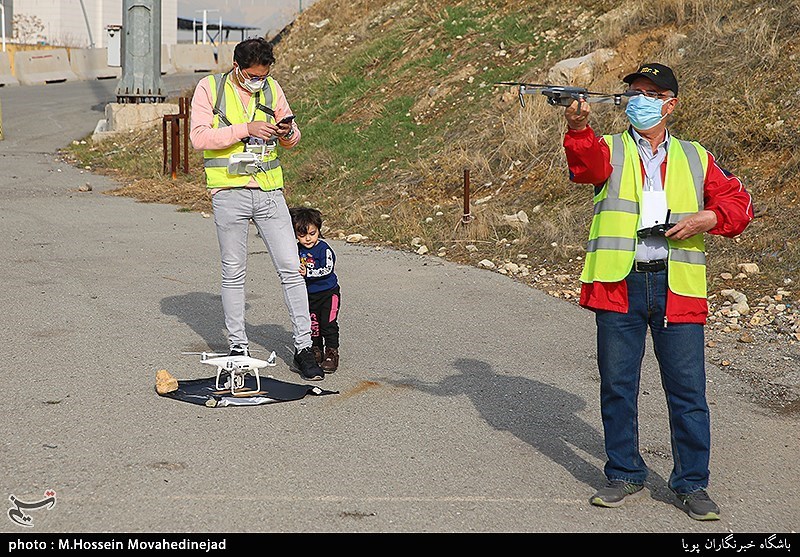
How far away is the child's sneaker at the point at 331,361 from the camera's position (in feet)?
23.3

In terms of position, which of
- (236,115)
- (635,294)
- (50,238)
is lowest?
(50,238)

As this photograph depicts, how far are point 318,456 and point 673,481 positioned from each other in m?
1.76

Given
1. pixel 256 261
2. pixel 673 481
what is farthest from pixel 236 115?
pixel 256 261

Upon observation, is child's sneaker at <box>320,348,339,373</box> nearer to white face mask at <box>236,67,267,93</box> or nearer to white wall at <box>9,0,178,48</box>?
white face mask at <box>236,67,267,93</box>

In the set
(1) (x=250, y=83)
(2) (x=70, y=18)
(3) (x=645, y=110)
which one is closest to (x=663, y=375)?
(3) (x=645, y=110)

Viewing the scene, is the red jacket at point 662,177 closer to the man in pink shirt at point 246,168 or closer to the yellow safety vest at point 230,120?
the man in pink shirt at point 246,168

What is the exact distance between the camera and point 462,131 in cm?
1606

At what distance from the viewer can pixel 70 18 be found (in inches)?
2288

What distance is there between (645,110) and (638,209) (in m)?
0.44

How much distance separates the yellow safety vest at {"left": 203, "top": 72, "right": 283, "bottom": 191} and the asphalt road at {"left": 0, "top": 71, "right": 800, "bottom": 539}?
131 cm

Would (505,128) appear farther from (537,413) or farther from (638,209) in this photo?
(638,209)

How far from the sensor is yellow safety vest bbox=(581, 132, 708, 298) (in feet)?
15.5

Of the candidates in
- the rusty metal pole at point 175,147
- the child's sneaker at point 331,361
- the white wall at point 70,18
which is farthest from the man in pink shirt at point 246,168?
the white wall at point 70,18
